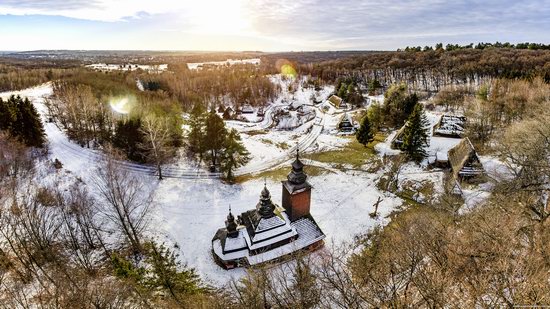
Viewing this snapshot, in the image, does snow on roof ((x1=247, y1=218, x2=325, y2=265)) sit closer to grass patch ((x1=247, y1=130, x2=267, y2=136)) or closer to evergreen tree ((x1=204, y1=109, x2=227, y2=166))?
evergreen tree ((x1=204, y1=109, x2=227, y2=166))

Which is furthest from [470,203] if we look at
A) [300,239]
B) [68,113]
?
[68,113]

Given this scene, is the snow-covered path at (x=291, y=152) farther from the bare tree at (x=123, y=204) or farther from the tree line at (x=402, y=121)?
the bare tree at (x=123, y=204)

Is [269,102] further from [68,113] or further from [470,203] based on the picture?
[470,203]

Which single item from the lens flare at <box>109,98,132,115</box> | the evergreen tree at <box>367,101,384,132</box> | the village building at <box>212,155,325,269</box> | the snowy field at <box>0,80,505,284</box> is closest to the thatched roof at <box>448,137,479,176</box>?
the snowy field at <box>0,80,505,284</box>

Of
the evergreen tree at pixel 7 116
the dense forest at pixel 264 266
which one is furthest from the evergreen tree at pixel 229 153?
the evergreen tree at pixel 7 116

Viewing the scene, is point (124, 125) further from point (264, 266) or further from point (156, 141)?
point (264, 266)
